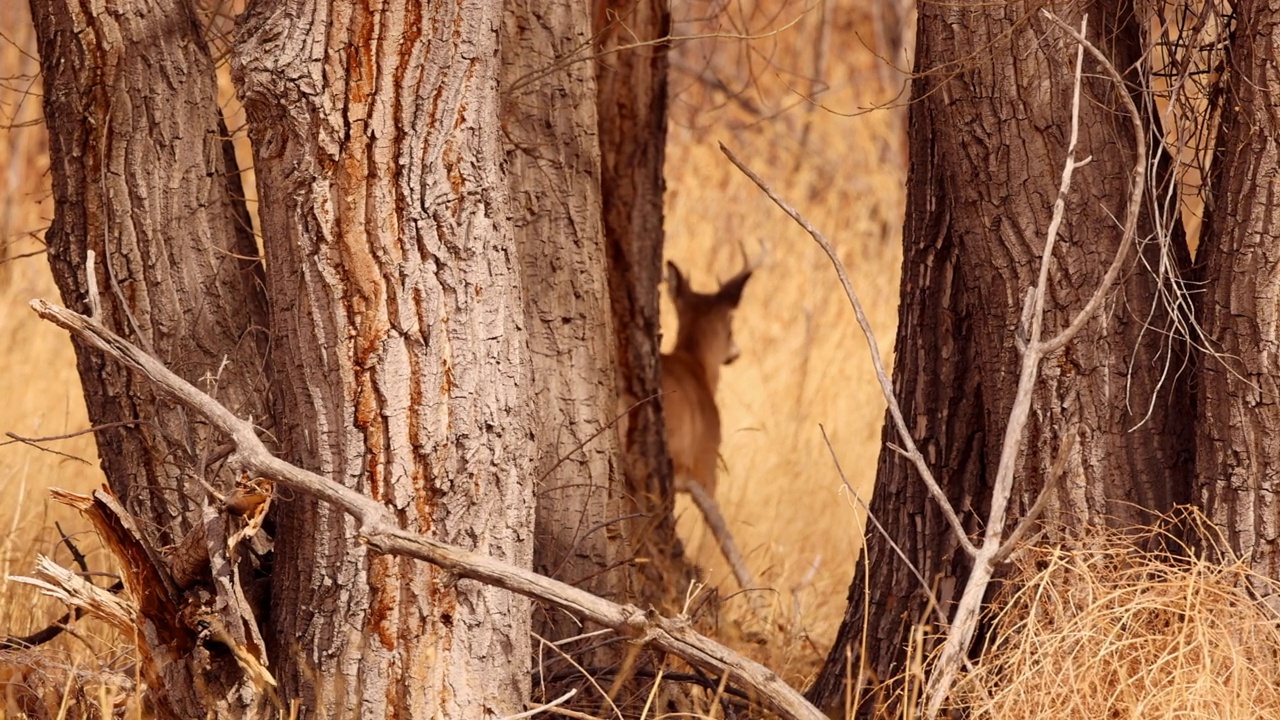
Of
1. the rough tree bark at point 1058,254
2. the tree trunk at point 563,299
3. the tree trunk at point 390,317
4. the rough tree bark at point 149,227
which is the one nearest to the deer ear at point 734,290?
the tree trunk at point 563,299

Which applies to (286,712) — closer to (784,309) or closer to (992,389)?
(992,389)

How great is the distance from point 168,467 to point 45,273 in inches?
276

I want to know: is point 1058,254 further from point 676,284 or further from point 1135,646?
point 676,284

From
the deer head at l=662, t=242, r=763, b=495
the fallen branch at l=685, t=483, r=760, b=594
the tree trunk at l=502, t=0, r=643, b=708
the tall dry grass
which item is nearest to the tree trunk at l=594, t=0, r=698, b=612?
the fallen branch at l=685, t=483, r=760, b=594

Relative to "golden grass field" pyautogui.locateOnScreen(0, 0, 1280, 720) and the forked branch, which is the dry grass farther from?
the forked branch

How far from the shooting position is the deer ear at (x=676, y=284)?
305 inches

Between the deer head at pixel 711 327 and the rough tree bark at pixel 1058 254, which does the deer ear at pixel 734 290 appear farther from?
the rough tree bark at pixel 1058 254

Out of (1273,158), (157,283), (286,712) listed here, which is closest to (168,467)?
(157,283)

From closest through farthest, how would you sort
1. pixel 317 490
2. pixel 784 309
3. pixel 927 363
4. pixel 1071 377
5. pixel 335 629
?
pixel 317 490 → pixel 335 629 → pixel 1071 377 → pixel 927 363 → pixel 784 309

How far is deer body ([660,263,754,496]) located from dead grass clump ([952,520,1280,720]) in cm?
293

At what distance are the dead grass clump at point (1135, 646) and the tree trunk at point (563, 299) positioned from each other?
1.21 meters

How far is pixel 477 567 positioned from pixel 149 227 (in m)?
1.30

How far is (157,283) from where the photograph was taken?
3.26 m

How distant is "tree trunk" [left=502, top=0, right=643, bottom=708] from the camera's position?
12.7 feet
